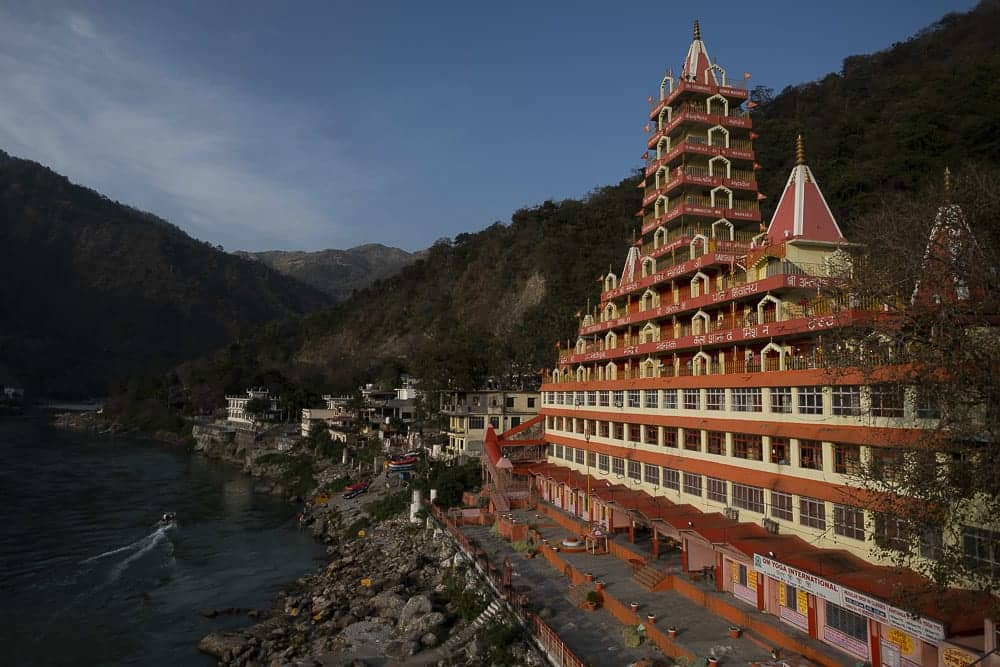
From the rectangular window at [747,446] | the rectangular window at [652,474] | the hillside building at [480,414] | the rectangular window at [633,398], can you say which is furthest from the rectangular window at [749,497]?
the hillside building at [480,414]

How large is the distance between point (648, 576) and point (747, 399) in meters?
6.92

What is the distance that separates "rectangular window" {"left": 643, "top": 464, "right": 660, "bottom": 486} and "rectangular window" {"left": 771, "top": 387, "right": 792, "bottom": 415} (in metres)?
8.15

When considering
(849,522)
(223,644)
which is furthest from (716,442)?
(223,644)

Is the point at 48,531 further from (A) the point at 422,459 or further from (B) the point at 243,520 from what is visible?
(A) the point at 422,459

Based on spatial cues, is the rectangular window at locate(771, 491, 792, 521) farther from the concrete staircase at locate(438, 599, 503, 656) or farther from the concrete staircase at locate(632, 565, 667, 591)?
the concrete staircase at locate(438, 599, 503, 656)

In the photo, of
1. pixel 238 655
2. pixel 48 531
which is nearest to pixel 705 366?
pixel 238 655

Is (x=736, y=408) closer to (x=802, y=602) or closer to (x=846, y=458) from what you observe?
(x=846, y=458)

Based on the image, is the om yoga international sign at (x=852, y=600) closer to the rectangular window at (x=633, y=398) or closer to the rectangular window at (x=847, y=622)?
the rectangular window at (x=847, y=622)

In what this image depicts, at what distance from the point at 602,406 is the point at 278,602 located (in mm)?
18810

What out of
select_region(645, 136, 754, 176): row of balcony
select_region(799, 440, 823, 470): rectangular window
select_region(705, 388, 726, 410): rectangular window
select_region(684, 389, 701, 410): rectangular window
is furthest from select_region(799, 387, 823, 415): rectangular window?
select_region(645, 136, 754, 176): row of balcony

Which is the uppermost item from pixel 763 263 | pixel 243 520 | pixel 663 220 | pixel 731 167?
pixel 731 167

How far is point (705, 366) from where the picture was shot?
25.3 meters

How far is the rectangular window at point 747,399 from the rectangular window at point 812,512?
3.30 meters

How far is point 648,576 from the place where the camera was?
22031 mm
